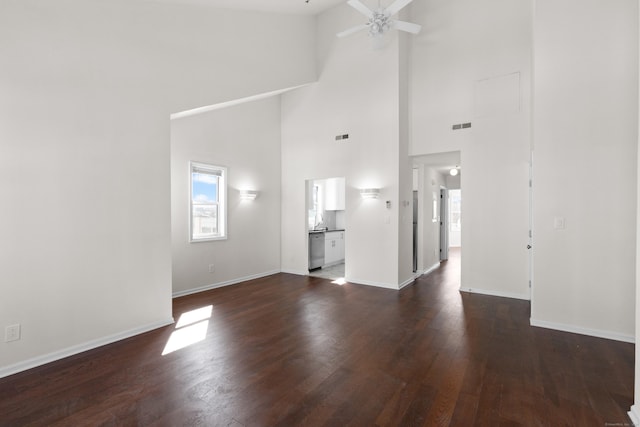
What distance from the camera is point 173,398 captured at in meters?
2.20

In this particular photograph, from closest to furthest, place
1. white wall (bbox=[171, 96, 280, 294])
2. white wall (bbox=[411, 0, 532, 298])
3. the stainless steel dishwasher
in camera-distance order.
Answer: white wall (bbox=[411, 0, 532, 298])
white wall (bbox=[171, 96, 280, 294])
the stainless steel dishwasher

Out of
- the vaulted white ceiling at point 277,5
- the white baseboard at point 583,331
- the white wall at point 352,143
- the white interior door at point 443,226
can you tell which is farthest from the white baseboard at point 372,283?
the vaulted white ceiling at point 277,5

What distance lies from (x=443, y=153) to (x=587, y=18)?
93.1 inches

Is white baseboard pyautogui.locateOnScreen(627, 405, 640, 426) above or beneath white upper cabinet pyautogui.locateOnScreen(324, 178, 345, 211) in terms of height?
beneath

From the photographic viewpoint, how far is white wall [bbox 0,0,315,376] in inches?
102

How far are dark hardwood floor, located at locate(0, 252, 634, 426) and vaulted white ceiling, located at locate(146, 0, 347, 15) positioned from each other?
3928mm

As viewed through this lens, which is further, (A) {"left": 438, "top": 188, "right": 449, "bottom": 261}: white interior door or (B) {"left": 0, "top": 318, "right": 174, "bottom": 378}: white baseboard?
(A) {"left": 438, "top": 188, "right": 449, "bottom": 261}: white interior door

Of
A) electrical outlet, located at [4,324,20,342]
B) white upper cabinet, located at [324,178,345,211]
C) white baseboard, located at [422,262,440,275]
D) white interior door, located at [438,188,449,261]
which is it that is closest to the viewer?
electrical outlet, located at [4,324,20,342]

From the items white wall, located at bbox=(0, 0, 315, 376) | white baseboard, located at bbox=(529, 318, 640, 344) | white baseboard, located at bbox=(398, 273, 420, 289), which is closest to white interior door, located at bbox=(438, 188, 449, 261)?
white baseboard, located at bbox=(398, 273, 420, 289)

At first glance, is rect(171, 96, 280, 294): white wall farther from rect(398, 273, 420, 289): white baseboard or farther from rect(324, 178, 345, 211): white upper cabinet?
rect(398, 273, 420, 289): white baseboard

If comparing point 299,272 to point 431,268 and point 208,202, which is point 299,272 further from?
point 431,268

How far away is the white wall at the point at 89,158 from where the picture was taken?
2580mm

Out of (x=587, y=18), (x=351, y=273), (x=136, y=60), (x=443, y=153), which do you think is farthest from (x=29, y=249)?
(x=587, y=18)

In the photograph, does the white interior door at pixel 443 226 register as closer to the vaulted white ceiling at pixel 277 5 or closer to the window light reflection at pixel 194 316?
the vaulted white ceiling at pixel 277 5
